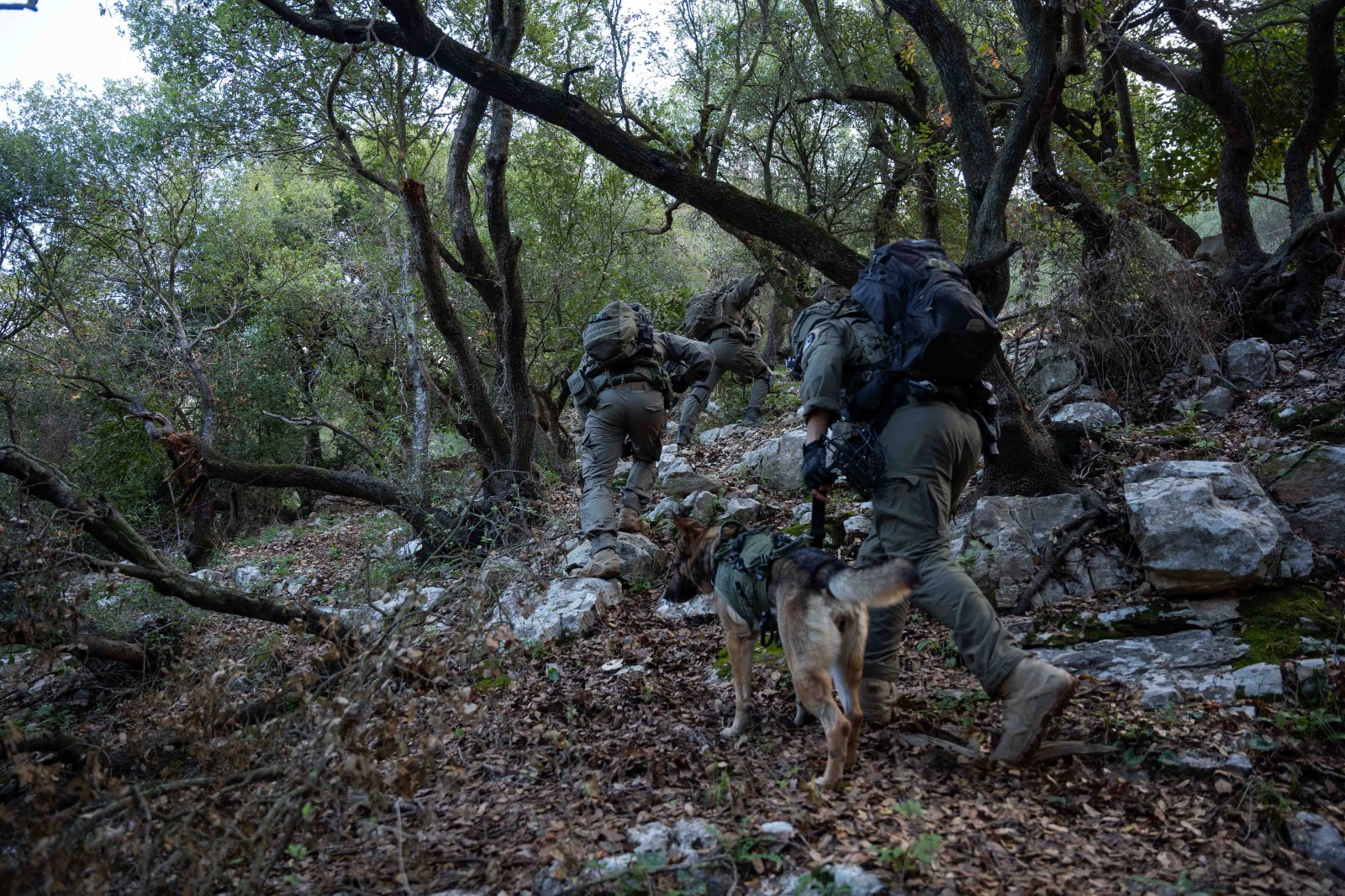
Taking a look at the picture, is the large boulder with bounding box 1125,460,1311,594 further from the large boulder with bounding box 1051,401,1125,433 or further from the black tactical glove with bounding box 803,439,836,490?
the black tactical glove with bounding box 803,439,836,490

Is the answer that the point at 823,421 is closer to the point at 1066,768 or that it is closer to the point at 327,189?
the point at 1066,768

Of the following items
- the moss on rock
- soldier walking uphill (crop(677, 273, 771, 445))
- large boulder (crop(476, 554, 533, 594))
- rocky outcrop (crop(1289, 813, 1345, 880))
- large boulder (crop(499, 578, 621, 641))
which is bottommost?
rocky outcrop (crop(1289, 813, 1345, 880))

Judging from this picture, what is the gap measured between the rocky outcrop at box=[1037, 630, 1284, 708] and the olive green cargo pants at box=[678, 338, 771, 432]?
6189 millimetres

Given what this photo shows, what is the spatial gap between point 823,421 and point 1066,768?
1936 mm

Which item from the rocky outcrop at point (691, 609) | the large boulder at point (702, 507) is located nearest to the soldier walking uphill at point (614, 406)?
the large boulder at point (702, 507)

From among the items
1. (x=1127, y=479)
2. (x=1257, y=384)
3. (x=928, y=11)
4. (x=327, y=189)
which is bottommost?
(x=1127, y=479)

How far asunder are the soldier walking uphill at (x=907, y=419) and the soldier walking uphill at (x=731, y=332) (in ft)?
22.0

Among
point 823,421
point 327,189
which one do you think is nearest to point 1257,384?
point 823,421

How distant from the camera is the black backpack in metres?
3.81

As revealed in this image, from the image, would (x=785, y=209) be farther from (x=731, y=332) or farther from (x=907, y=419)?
(x=731, y=332)

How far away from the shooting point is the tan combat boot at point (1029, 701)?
335 cm

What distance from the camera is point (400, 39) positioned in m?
6.49

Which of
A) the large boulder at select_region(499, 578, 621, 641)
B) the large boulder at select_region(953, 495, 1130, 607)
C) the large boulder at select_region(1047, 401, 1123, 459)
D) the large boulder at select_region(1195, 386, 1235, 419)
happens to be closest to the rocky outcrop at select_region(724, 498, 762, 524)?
the large boulder at select_region(499, 578, 621, 641)

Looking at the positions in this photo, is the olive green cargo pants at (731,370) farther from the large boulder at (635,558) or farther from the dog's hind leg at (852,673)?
the dog's hind leg at (852,673)
